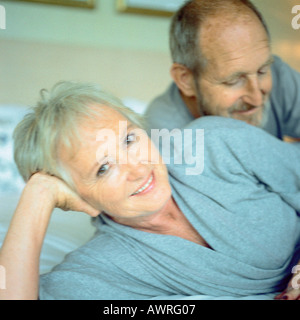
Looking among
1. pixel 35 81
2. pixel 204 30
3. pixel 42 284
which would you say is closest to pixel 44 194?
pixel 42 284

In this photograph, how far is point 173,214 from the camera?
1091 mm

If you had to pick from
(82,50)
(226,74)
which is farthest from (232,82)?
(82,50)

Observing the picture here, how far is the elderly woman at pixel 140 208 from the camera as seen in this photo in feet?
3.09

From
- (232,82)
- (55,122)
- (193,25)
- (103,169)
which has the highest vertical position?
(193,25)

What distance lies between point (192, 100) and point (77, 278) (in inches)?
34.6

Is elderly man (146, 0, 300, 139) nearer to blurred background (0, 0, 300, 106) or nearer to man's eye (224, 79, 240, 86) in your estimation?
man's eye (224, 79, 240, 86)

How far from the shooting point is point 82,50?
231cm

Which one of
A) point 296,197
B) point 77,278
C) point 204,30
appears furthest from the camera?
point 204,30

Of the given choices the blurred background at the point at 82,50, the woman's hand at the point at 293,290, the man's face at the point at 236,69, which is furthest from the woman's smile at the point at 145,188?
the blurred background at the point at 82,50

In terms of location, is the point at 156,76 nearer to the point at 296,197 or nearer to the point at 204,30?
the point at 204,30

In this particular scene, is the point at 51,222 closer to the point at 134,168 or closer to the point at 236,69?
the point at 134,168

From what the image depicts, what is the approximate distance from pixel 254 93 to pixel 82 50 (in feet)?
4.10

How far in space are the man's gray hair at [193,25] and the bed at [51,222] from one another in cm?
28

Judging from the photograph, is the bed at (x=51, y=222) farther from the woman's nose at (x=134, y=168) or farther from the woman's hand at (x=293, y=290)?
the woman's nose at (x=134, y=168)
